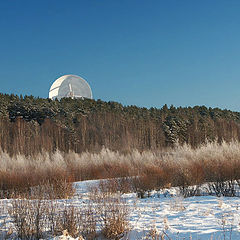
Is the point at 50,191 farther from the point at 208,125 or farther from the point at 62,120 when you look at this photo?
the point at 208,125

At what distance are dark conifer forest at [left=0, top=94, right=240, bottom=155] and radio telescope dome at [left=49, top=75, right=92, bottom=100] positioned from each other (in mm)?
5620

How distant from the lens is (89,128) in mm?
30750

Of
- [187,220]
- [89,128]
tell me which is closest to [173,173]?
[187,220]

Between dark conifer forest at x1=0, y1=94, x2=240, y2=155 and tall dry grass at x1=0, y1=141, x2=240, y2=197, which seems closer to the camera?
tall dry grass at x1=0, y1=141, x2=240, y2=197

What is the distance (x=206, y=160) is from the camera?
10477 millimetres

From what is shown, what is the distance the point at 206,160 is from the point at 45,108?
25.1 metres

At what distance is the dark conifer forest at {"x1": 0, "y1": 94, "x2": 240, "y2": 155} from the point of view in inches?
1057

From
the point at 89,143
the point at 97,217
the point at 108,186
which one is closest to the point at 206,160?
the point at 108,186

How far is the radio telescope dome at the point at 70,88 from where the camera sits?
44.2m

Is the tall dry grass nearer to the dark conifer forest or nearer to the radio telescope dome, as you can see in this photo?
the dark conifer forest

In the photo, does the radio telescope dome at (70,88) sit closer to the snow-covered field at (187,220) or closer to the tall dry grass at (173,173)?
the tall dry grass at (173,173)

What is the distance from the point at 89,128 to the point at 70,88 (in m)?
Answer: 14.8

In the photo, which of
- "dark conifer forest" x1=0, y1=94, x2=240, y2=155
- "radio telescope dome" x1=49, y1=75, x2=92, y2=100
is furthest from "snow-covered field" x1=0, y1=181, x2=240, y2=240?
"radio telescope dome" x1=49, y1=75, x2=92, y2=100

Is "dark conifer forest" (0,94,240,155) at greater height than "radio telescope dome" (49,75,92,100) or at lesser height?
lesser
